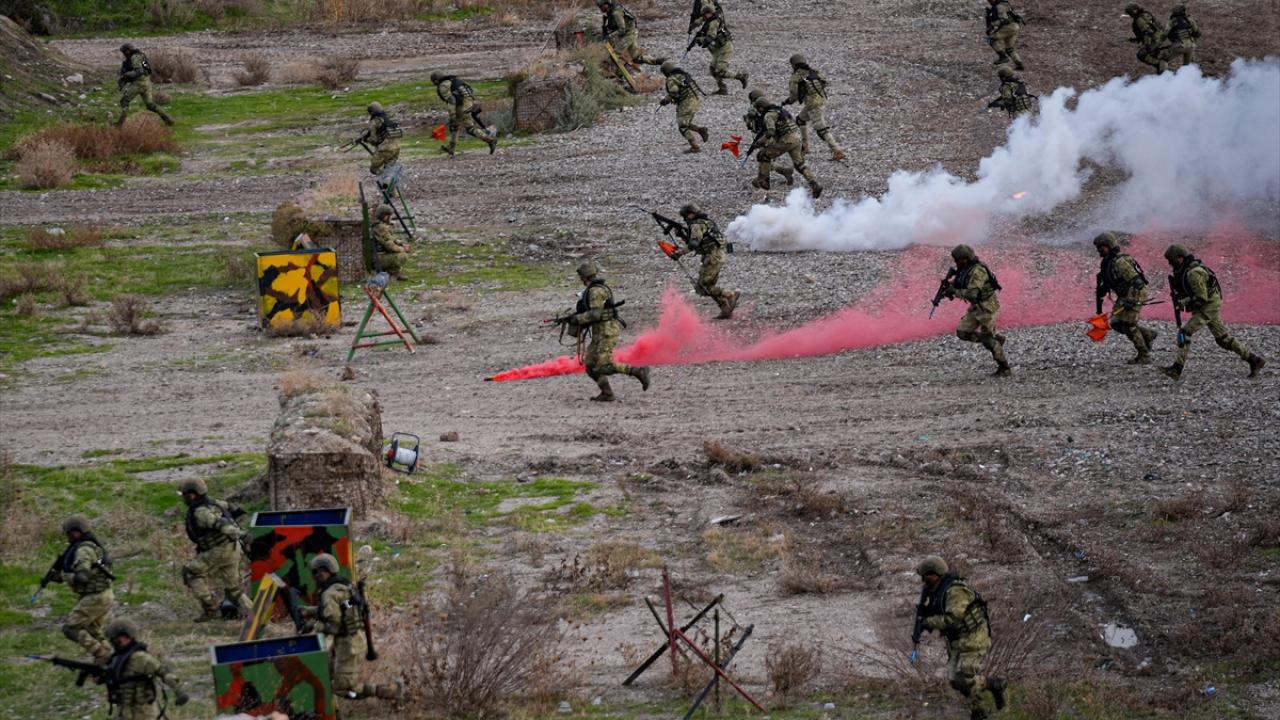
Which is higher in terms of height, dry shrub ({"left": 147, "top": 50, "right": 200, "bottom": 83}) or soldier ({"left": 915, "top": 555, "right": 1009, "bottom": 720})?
dry shrub ({"left": 147, "top": 50, "right": 200, "bottom": 83})

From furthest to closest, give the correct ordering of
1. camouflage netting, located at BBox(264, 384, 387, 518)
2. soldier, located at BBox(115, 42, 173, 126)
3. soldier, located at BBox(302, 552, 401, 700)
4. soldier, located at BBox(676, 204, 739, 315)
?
soldier, located at BBox(115, 42, 173, 126) → soldier, located at BBox(676, 204, 739, 315) → camouflage netting, located at BBox(264, 384, 387, 518) → soldier, located at BBox(302, 552, 401, 700)

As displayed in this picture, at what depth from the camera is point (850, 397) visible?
19609mm

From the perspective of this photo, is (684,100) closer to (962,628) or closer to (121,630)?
(962,628)

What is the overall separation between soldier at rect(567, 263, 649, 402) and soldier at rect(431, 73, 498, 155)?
11826 millimetres

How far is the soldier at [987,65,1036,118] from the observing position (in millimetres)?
30156

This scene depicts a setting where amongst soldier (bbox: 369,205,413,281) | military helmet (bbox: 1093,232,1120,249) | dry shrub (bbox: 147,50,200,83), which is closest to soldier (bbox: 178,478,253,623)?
soldier (bbox: 369,205,413,281)

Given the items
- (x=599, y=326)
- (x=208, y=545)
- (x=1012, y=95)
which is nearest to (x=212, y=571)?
(x=208, y=545)

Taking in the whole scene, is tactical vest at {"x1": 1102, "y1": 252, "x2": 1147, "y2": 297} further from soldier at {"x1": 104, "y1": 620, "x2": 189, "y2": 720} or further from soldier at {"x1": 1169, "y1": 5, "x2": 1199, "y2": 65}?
soldier at {"x1": 1169, "y1": 5, "x2": 1199, "y2": 65}

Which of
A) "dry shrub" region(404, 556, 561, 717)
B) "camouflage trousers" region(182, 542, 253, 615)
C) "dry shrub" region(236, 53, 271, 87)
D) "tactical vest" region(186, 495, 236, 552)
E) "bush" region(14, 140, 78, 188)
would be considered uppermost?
"dry shrub" region(236, 53, 271, 87)

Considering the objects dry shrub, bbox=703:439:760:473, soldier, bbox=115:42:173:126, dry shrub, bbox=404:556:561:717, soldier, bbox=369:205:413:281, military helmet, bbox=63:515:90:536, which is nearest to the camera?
dry shrub, bbox=404:556:561:717

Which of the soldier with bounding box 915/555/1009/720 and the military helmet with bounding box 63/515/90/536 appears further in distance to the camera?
the military helmet with bounding box 63/515/90/536

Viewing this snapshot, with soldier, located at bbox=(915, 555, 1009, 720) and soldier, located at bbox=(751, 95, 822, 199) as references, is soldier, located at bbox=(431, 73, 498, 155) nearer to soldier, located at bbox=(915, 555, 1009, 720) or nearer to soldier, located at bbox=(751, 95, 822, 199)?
soldier, located at bbox=(751, 95, 822, 199)

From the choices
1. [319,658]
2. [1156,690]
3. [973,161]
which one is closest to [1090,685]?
[1156,690]

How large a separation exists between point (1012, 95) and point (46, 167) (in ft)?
58.2
